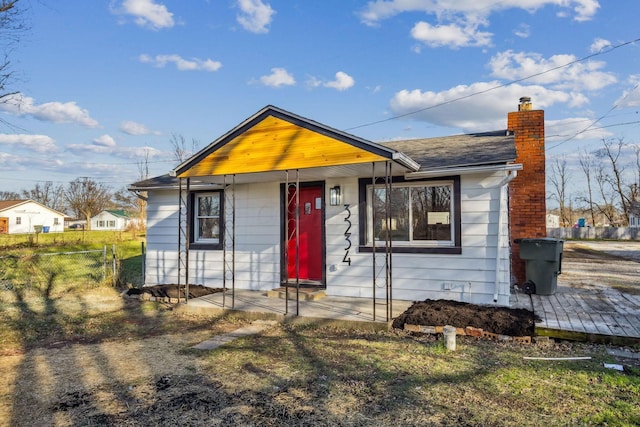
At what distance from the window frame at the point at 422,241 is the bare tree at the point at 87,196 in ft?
175

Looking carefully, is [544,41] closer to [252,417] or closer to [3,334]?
[252,417]

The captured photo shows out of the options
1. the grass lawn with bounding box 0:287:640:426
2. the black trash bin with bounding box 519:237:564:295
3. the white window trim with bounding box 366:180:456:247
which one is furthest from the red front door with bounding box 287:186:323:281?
the black trash bin with bounding box 519:237:564:295

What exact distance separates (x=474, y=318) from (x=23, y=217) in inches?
2883

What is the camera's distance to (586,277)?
1033 centimetres

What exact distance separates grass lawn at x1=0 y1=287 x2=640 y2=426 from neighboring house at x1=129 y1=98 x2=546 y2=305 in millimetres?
1320

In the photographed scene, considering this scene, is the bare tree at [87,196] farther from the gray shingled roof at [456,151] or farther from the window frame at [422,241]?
the window frame at [422,241]

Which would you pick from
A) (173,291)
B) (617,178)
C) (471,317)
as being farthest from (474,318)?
(617,178)

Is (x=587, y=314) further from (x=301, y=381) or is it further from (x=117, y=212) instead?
(x=117, y=212)

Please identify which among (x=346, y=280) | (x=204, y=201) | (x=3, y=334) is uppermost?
(x=204, y=201)

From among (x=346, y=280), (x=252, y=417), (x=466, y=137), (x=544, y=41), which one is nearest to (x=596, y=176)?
(x=544, y=41)

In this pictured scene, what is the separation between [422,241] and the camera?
7.22 meters

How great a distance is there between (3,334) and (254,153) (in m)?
4.49

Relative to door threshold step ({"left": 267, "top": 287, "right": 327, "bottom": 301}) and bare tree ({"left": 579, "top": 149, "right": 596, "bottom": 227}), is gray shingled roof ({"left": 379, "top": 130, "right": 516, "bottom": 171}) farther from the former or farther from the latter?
bare tree ({"left": 579, "top": 149, "right": 596, "bottom": 227})

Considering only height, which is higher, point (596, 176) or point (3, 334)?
point (596, 176)
